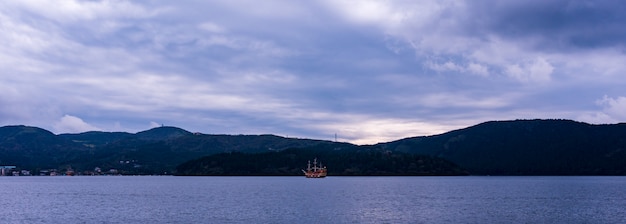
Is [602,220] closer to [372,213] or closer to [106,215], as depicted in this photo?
[372,213]

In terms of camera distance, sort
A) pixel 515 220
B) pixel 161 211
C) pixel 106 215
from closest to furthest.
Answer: pixel 515 220
pixel 106 215
pixel 161 211

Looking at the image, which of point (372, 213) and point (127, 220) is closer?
point (127, 220)

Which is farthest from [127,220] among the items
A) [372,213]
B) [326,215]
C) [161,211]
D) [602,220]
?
[602,220]

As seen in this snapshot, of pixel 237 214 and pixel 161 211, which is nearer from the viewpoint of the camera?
pixel 237 214

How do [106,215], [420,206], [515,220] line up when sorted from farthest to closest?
[420,206]
[106,215]
[515,220]

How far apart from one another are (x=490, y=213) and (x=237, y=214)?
132 feet

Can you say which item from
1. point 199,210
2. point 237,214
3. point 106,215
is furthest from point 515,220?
point 106,215

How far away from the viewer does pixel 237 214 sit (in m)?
91.5

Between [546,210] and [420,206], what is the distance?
71.3 ft

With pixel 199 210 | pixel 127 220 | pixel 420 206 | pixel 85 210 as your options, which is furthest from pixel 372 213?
pixel 85 210

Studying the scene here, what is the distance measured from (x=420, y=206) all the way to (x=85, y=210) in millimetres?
59474

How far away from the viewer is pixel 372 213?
93188mm

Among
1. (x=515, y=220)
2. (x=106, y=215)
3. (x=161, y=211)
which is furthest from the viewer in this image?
(x=161, y=211)

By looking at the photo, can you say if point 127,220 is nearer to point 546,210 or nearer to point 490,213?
point 490,213
